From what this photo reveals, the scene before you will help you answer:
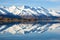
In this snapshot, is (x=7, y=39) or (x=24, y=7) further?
A: (x=24, y=7)

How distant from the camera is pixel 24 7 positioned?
500 feet

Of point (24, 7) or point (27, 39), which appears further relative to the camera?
point (24, 7)

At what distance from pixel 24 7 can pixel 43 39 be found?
139m

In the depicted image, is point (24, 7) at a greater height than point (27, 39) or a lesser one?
greater

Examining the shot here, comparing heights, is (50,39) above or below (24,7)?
below

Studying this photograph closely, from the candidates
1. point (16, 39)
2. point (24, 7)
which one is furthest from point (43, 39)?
point (24, 7)

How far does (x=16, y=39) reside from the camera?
14.0 meters

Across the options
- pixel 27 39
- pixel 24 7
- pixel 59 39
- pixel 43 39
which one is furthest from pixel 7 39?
pixel 24 7

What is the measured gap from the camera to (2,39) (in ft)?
46.1

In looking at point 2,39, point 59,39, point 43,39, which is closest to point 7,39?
point 2,39

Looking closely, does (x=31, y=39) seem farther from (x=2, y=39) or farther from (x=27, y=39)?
(x=2, y=39)

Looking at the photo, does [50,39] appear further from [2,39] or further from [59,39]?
[2,39]

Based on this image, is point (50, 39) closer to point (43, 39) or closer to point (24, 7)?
point (43, 39)

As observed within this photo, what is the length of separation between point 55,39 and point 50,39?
0.40 metres
